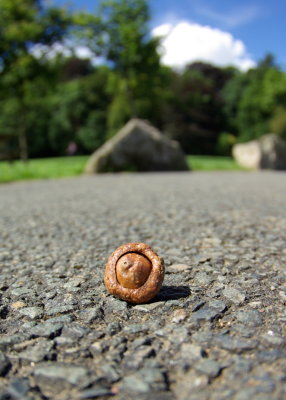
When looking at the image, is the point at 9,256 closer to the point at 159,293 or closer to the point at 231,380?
the point at 159,293

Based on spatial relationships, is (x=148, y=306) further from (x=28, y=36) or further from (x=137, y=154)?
(x=28, y=36)

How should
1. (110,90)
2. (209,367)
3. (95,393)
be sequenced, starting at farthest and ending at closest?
1. (110,90)
2. (209,367)
3. (95,393)

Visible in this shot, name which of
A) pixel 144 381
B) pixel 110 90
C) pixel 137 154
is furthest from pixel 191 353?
pixel 110 90

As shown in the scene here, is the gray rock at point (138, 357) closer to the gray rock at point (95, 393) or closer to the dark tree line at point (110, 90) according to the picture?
the gray rock at point (95, 393)

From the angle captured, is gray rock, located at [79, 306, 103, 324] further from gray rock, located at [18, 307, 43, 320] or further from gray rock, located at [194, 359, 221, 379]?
gray rock, located at [194, 359, 221, 379]

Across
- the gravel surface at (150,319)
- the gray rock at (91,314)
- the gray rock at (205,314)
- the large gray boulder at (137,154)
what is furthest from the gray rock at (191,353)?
the large gray boulder at (137,154)

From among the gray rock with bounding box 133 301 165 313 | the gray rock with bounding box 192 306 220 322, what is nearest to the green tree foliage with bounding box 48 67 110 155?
the gray rock with bounding box 133 301 165 313
